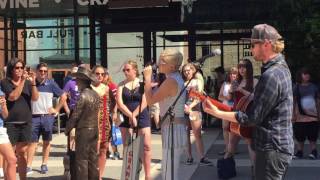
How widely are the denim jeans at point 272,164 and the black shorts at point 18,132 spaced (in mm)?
4380

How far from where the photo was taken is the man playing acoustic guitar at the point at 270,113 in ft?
13.4

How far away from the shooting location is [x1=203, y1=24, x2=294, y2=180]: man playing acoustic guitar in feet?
13.4

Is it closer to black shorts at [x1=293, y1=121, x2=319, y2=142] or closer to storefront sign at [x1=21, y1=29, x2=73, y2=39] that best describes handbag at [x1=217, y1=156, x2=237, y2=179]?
black shorts at [x1=293, y1=121, x2=319, y2=142]

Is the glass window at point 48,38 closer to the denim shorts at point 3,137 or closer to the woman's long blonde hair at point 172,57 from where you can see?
the denim shorts at point 3,137

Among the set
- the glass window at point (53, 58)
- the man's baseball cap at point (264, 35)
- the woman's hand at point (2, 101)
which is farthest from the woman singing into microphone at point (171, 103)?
the glass window at point (53, 58)

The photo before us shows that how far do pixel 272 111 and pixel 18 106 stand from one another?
4.47m

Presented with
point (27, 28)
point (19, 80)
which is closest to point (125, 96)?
point (19, 80)

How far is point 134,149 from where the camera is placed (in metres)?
5.60

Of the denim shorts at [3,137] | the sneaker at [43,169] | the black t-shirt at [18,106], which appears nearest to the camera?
the denim shorts at [3,137]

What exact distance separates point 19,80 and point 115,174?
8.09ft

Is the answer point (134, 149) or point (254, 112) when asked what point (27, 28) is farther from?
point (254, 112)

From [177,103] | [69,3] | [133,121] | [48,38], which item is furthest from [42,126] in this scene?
[48,38]

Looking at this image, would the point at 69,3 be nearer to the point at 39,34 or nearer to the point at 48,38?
the point at 48,38

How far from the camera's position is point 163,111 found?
5.67 m
